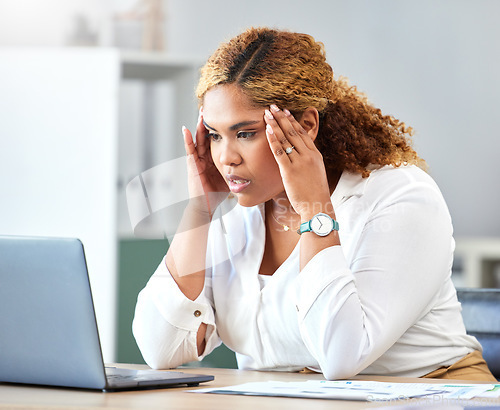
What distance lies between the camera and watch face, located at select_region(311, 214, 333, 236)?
1151 mm

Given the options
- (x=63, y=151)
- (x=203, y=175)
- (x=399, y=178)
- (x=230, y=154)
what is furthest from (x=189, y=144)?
(x=63, y=151)

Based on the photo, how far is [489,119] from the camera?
3477mm

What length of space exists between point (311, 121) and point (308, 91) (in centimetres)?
6

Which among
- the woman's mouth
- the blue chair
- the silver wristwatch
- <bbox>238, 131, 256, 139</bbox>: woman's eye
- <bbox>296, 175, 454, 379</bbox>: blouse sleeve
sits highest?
<bbox>238, 131, 256, 139</bbox>: woman's eye

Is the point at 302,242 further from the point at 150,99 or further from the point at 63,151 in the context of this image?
the point at 150,99

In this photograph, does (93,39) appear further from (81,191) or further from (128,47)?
(81,191)

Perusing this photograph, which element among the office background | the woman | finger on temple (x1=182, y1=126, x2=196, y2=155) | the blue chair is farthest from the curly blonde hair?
the office background

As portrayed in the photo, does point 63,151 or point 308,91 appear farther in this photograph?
point 63,151

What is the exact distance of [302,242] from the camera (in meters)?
1.16

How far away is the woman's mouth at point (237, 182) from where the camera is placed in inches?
50.3

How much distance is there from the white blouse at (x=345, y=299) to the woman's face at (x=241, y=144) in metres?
0.12

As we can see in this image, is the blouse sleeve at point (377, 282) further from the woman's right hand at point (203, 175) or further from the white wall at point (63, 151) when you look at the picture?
the white wall at point (63, 151)

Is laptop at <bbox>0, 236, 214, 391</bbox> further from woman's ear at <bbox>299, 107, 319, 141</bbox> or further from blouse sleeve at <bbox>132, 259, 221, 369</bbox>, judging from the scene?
woman's ear at <bbox>299, 107, 319, 141</bbox>

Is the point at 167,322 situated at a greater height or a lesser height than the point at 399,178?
lesser
